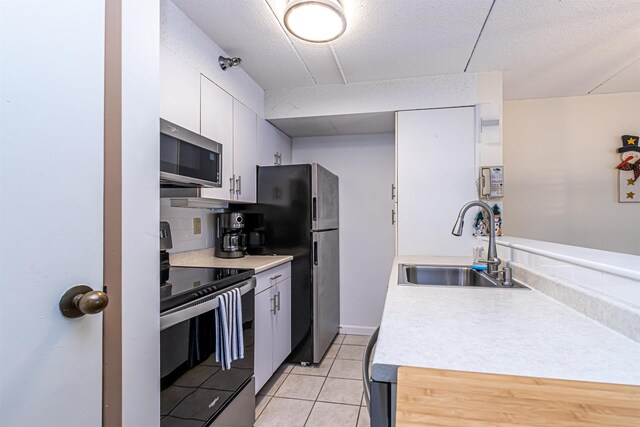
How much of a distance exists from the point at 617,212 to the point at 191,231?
3638mm

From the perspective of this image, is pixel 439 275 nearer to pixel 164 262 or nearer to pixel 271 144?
pixel 164 262

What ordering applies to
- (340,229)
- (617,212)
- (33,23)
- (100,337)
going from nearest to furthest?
1. (33,23)
2. (100,337)
3. (617,212)
4. (340,229)

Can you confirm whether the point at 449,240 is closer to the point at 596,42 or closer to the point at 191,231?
the point at 596,42

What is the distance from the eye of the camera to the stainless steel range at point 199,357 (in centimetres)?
121

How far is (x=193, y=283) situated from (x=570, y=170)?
3339 millimetres

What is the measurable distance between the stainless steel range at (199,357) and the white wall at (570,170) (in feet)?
8.74

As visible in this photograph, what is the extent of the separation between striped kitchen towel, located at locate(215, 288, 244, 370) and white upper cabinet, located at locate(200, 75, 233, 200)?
2.22 feet

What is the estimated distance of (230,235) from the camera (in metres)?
2.47

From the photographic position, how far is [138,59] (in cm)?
95

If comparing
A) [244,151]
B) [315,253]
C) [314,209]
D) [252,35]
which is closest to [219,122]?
[244,151]

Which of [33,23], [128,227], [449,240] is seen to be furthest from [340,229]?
[33,23]

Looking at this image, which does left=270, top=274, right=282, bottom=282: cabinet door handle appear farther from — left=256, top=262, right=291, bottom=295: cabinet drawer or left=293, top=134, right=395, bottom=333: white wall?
left=293, top=134, right=395, bottom=333: white wall

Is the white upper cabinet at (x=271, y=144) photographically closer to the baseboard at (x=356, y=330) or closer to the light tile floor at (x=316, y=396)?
the light tile floor at (x=316, y=396)

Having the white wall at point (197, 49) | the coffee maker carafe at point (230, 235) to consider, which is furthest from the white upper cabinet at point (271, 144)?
the coffee maker carafe at point (230, 235)
